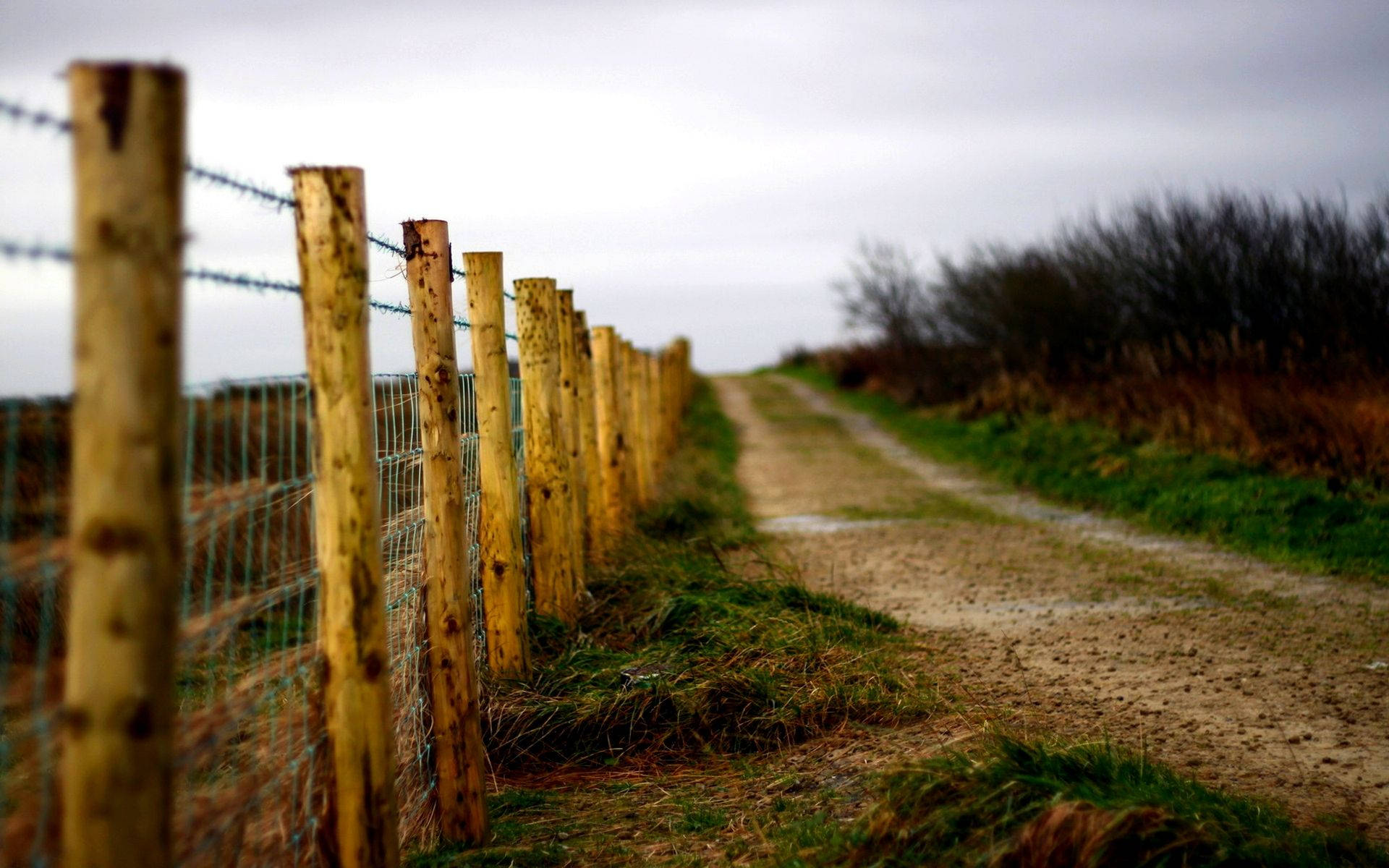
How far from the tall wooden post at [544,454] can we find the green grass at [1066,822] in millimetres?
2551

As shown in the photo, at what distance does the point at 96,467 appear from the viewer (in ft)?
5.38

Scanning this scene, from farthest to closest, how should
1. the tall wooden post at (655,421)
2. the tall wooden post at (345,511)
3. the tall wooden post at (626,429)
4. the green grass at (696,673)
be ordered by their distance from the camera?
the tall wooden post at (655,421), the tall wooden post at (626,429), the green grass at (696,673), the tall wooden post at (345,511)

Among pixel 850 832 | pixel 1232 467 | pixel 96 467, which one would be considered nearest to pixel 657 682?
pixel 850 832

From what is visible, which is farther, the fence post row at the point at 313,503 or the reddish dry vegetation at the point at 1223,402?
the reddish dry vegetation at the point at 1223,402

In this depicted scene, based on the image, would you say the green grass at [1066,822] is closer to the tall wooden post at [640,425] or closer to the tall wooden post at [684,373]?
the tall wooden post at [640,425]

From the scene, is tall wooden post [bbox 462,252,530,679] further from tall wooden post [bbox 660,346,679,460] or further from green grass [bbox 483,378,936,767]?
tall wooden post [bbox 660,346,679,460]

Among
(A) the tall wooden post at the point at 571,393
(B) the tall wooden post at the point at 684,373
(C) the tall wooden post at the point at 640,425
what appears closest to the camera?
(A) the tall wooden post at the point at 571,393

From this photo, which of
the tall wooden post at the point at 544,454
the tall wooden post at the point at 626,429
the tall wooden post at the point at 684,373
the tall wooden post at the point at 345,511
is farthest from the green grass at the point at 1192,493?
the tall wooden post at the point at 684,373

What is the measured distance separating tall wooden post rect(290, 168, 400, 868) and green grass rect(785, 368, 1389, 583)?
644cm

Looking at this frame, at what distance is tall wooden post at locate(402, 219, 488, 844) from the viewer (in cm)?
334

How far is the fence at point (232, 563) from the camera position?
5.41 ft

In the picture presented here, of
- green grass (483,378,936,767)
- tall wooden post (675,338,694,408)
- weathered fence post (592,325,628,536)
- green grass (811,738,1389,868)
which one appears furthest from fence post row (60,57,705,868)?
tall wooden post (675,338,694,408)

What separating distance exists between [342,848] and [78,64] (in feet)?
5.64

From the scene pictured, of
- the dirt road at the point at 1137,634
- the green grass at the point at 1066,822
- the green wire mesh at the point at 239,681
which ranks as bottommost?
the dirt road at the point at 1137,634
